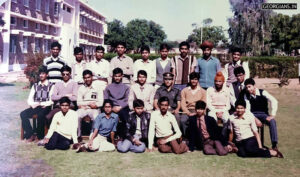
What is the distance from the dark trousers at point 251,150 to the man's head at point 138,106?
146 centimetres

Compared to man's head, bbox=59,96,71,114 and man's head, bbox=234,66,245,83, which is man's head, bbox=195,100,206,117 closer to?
man's head, bbox=234,66,245,83

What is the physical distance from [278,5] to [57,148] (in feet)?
11.5

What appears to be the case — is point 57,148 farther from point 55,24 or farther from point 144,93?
point 55,24

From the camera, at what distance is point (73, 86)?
4938 millimetres

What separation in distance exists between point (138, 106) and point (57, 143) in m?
1.25

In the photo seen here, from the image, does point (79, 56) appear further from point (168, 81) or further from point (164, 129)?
point (164, 129)

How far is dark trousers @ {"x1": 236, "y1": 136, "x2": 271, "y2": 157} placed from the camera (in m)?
3.95

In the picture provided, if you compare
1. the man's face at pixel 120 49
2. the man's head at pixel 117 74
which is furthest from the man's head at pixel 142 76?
the man's face at pixel 120 49

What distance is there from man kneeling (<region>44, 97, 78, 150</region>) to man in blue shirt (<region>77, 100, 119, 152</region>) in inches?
11.8

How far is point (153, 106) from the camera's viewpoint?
478 centimetres

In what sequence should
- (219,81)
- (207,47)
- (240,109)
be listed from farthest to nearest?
(207,47)
(219,81)
(240,109)

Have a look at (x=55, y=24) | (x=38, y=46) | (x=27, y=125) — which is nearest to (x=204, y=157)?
(x=27, y=125)

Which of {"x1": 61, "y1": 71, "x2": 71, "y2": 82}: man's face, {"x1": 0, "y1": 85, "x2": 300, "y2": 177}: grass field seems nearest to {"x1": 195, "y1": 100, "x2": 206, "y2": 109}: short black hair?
{"x1": 0, "y1": 85, "x2": 300, "y2": 177}: grass field

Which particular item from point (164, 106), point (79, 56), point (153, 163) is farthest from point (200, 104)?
point (79, 56)
